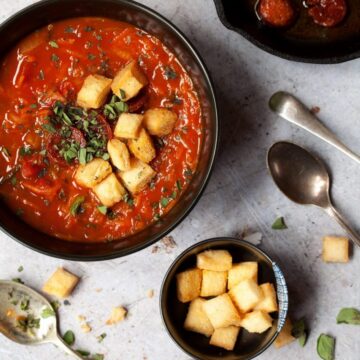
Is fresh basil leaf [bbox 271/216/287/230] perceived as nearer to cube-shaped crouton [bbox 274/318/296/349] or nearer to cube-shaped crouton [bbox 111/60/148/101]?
cube-shaped crouton [bbox 274/318/296/349]

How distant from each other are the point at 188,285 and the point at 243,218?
56cm

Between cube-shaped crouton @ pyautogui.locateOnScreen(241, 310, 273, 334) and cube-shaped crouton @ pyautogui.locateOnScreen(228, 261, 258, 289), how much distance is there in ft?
0.68

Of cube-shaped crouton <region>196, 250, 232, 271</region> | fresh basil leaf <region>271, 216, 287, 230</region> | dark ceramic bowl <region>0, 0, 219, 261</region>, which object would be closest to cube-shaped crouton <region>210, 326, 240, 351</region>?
cube-shaped crouton <region>196, 250, 232, 271</region>

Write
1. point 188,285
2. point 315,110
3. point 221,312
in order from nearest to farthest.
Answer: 1. point 221,312
2. point 188,285
3. point 315,110

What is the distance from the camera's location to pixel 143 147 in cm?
340

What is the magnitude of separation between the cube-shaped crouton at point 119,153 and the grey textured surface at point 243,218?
27.2 inches

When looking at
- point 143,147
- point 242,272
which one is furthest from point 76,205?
point 242,272

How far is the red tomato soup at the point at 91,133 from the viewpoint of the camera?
3.46 m

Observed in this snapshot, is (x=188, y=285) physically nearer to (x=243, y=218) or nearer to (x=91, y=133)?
(x=243, y=218)

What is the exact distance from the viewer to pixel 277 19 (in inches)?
150

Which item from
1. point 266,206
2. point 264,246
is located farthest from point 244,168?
point 264,246

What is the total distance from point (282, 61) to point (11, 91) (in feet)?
5.48

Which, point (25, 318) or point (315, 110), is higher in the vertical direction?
point (315, 110)

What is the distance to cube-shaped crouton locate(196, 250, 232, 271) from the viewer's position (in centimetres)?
376
